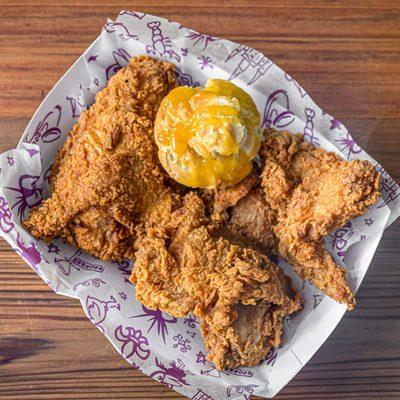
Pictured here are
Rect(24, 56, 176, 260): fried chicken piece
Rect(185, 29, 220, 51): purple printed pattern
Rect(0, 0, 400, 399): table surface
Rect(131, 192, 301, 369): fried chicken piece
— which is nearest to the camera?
Rect(131, 192, 301, 369): fried chicken piece

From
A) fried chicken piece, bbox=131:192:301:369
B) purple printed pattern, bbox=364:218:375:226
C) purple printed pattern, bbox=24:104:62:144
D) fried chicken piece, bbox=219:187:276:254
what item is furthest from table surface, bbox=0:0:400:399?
fried chicken piece, bbox=219:187:276:254

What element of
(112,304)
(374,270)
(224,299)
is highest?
(224,299)

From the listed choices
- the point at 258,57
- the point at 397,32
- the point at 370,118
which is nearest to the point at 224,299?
the point at 258,57

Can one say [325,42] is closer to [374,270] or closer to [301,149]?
[301,149]

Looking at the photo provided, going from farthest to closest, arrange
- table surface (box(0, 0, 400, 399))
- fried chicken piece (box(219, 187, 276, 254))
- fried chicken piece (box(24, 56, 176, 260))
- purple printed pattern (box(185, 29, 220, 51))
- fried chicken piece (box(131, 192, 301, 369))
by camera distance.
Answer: table surface (box(0, 0, 400, 399))
purple printed pattern (box(185, 29, 220, 51))
fried chicken piece (box(219, 187, 276, 254))
fried chicken piece (box(24, 56, 176, 260))
fried chicken piece (box(131, 192, 301, 369))

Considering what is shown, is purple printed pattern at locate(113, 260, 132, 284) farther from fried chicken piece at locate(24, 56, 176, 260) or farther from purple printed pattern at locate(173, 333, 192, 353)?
purple printed pattern at locate(173, 333, 192, 353)

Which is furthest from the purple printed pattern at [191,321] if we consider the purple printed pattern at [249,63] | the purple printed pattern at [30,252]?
the purple printed pattern at [249,63]
